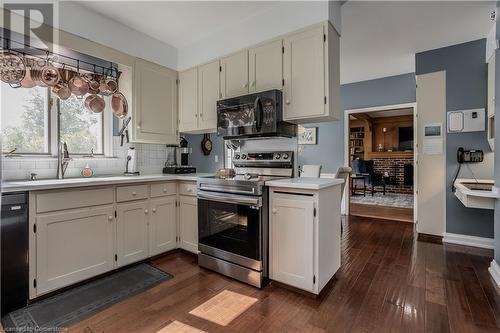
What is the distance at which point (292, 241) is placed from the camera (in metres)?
2.08

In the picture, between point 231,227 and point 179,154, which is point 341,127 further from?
point 231,227

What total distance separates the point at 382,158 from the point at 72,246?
884 cm

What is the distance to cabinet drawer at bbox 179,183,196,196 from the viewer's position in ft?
9.30

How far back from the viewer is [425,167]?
365 centimetres

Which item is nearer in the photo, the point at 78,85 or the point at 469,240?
the point at 78,85

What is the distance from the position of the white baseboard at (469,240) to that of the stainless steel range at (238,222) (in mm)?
2628

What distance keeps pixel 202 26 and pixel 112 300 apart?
115 inches

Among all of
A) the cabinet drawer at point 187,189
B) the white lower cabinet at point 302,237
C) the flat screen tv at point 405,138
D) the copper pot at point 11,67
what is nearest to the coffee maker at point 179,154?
the cabinet drawer at point 187,189

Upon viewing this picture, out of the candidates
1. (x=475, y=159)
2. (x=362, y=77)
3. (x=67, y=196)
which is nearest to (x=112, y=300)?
(x=67, y=196)

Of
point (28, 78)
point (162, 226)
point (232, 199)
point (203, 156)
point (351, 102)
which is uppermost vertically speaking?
point (351, 102)

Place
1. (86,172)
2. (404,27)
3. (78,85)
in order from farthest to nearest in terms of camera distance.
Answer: (404,27) → (86,172) → (78,85)

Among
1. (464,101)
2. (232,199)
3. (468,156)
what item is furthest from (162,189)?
(464,101)

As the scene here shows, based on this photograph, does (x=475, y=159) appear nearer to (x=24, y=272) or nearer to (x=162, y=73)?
(x=162, y=73)

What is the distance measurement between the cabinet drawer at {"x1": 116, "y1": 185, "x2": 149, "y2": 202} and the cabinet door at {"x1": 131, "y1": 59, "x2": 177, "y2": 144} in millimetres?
673
